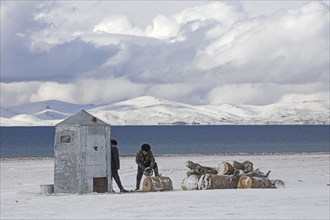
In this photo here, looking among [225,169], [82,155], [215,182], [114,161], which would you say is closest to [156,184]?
[114,161]

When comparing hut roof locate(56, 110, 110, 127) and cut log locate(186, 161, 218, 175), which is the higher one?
hut roof locate(56, 110, 110, 127)

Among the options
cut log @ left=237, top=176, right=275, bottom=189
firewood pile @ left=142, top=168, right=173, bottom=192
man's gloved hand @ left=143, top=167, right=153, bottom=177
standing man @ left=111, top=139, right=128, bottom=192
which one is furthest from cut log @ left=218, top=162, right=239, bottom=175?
standing man @ left=111, top=139, right=128, bottom=192

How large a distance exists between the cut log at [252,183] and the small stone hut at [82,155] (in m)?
3.94

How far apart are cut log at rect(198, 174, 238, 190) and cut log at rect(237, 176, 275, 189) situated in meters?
0.33

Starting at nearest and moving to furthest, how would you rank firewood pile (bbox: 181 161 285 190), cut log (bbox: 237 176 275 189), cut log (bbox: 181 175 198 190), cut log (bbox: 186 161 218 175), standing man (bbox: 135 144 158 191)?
cut log (bbox: 237 176 275 189), firewood pile (bbox: 181 161 285 190), cut log (bbox: 181 175 198 190), standing man (bbox: 135 144 158 191), cut log (bbox: 186 161 218 175)

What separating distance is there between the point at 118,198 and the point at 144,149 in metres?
2.99

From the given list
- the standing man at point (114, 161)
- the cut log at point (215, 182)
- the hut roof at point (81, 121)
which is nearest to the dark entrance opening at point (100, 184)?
the standing man at point (114, 161)

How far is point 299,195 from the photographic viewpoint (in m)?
22.2

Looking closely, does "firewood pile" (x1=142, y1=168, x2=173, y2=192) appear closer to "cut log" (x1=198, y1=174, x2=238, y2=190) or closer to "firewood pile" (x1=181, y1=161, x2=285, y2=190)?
"firewood pile" (x1=181, y1=161, x2=285, y2=190)

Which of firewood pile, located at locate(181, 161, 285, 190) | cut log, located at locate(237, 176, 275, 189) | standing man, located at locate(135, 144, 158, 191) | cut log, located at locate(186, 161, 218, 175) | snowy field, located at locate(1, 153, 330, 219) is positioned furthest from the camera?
cut log, located at locate(186, 161, 218, 175)

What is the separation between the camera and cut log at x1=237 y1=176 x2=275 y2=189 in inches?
975

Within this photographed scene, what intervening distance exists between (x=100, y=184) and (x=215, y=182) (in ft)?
11.2

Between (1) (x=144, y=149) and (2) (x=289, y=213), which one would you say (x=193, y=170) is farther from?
(2) (x=289, y=213)

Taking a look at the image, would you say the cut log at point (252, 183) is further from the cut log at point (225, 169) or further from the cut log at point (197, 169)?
the cut log at point (197, 169)
